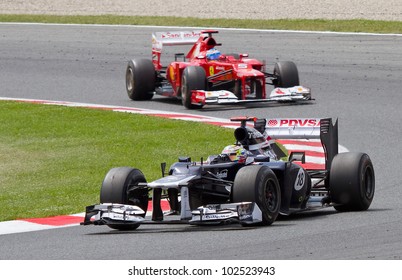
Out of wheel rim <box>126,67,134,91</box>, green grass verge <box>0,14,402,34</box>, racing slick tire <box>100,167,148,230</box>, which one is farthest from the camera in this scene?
green grass verge <box>0,14,402,34</box>

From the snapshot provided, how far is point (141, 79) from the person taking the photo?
23.5 metres

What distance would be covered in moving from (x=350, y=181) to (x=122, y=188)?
238 cm

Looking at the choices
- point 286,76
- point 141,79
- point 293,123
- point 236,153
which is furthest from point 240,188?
point 141,79

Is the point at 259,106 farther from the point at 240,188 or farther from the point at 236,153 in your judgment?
the point at 240,188

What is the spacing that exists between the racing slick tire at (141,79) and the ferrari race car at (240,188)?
10.6 meters

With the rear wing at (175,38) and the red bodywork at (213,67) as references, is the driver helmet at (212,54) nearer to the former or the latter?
the red bodywork at (213,67)

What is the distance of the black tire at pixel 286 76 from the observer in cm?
2258

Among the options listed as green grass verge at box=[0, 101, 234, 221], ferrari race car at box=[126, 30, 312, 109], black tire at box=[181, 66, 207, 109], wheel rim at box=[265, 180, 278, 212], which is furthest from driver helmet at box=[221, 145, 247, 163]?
black tire at box=[181, 66, 207, 109]

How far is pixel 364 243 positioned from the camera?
10305 millimetres

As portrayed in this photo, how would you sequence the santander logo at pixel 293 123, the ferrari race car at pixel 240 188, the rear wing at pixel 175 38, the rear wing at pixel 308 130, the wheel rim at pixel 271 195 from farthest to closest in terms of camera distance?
the rear wing at pixel 175 38 → the santander logo at pixel 293 123 → the rear wing at pixel 308 130 → the wheel rim at pixel 271 195 → the ferrari race car at pixel 240 188

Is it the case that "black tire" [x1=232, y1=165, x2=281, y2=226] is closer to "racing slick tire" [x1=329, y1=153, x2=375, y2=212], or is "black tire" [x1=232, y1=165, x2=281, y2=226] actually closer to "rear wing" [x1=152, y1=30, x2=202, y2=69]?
"racing slick tire" [x1=329, y1=153, x2=375, y2=212]

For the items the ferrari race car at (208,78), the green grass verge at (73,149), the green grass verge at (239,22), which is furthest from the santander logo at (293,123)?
the green grass verge at (239,22)

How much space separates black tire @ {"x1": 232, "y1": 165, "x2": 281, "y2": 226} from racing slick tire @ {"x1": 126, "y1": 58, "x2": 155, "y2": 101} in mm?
12184

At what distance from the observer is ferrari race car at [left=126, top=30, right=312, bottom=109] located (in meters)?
21.8
